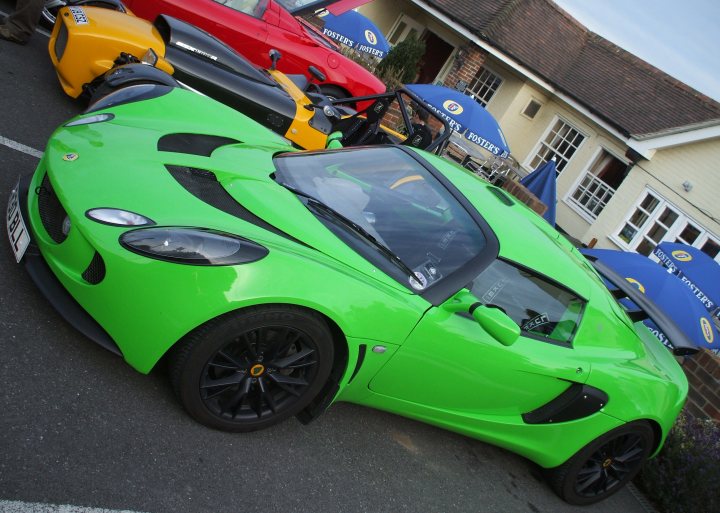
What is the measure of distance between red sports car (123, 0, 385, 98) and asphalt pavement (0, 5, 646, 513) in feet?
13.1

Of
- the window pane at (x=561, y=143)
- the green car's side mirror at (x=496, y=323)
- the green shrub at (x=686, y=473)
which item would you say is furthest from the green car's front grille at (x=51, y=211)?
the window pane at (x=561, y=143)

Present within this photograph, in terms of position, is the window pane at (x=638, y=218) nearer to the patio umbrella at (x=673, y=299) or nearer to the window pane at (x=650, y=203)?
the window pane at (x=650, y=203)

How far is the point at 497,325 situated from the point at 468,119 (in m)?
7.30

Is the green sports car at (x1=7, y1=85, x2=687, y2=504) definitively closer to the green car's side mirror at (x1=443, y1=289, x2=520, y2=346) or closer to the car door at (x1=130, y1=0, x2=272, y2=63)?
the green car's side mirror at (x1=443, y1=289, x2=520, y2=346)

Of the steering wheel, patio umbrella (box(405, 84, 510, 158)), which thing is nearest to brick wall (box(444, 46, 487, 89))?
patio umbrella (box(405, 84, 510, 158))

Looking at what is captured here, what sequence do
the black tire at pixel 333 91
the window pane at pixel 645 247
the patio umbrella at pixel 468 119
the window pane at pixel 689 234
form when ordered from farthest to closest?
the window pane at pixel 645 247, the window pane at pixel 689 234, the patio umbrella at pixel 468 119, the black tire at pixel 333 91

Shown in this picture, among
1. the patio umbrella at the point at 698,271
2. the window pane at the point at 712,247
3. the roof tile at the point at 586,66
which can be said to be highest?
the roof tile at the point at 586,66

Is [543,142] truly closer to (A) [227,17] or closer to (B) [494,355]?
(A) [227,17]

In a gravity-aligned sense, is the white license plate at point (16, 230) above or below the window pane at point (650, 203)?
below

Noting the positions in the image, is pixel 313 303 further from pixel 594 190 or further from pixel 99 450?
pixel 594 190

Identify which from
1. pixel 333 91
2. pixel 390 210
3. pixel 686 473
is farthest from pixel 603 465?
pixel 333 91

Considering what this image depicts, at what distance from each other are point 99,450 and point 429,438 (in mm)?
2073

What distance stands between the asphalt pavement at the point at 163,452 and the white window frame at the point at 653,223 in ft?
43.1

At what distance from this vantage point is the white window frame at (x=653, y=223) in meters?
15.0
